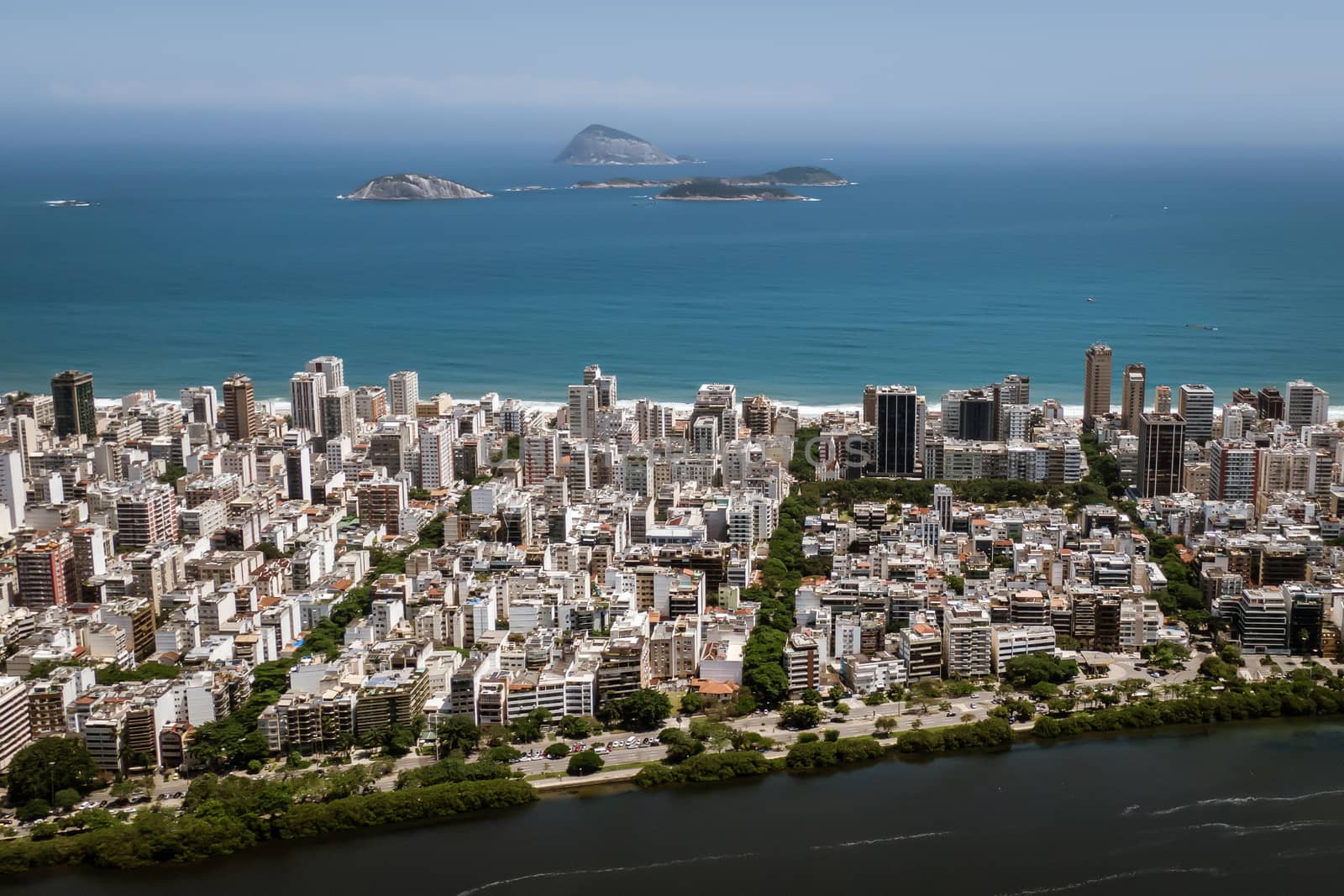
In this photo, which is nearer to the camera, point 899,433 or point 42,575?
point 42,575

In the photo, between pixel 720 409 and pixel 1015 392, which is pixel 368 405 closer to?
pixel 720 409

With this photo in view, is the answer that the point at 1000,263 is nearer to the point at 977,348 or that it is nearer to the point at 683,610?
the point at 977,348

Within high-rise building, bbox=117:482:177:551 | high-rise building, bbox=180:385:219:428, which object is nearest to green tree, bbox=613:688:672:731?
high-rise building, bbox=117:482:177:551

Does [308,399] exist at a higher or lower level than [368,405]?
higher

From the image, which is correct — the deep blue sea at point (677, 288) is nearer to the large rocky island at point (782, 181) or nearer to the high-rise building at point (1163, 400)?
the large rocky island at point (782, 181)

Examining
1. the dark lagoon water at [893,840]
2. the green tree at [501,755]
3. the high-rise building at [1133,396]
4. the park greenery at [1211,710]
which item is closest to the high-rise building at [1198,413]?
the high-rise building at [1133,396]

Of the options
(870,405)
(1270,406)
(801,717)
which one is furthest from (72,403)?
(1270,406)
